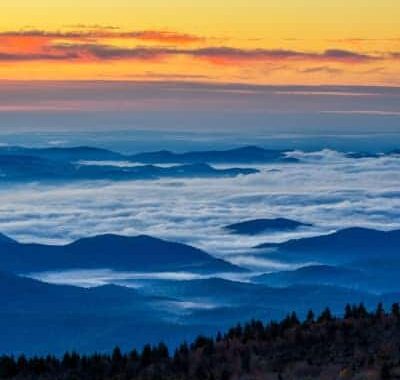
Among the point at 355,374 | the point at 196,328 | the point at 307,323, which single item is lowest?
the point at 355,374

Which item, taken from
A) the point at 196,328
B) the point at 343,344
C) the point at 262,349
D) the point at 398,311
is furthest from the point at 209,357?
the point at 196,328

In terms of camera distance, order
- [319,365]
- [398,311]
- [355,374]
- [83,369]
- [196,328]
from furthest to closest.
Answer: [196,328] → [398,311] → [83,369] → [319,365] → [355,374]

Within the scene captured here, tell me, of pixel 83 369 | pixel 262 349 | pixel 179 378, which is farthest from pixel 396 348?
pixel 83 369

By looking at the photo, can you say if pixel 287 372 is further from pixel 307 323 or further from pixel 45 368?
pixel 45 368

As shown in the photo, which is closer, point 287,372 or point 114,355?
point 287,372

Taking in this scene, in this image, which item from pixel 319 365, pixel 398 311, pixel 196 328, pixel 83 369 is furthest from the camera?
pixel 196 328

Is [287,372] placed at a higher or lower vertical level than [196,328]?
lower
